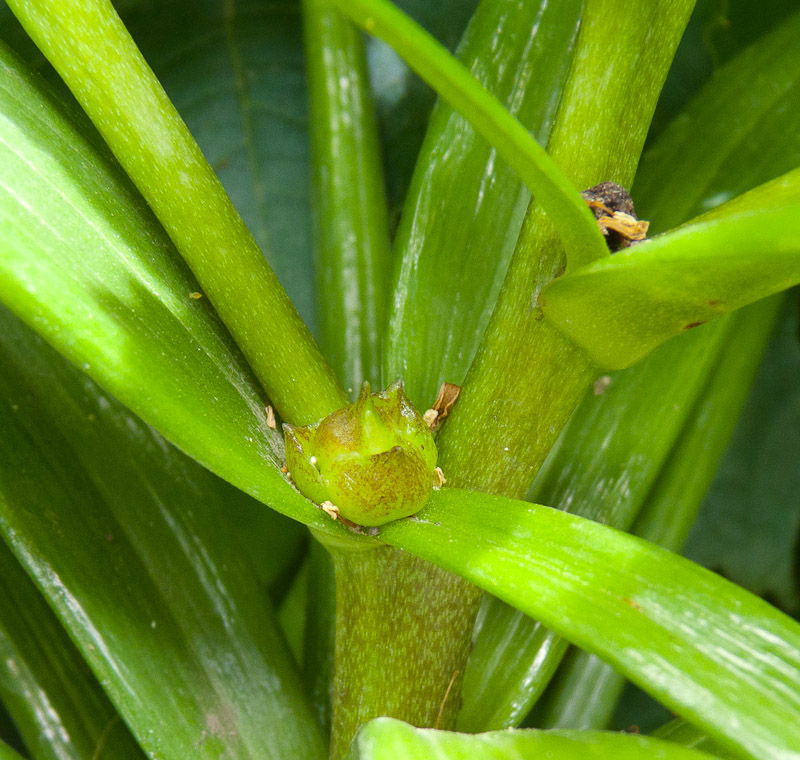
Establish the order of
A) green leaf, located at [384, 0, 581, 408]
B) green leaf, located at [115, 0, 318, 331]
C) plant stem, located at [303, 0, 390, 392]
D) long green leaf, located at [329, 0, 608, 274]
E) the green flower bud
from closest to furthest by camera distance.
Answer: long green leaf, located at [329, 0, 608, 274] → the green flower bud → green leaf, located at [384, 0, 581, 408] → plant stem, located at [303, 0, 390, 392] → green leaf, located at [115, 0, 318, 331]

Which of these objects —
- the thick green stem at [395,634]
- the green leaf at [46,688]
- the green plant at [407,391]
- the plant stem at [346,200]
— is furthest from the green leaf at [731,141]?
the green leaf at [46,688]

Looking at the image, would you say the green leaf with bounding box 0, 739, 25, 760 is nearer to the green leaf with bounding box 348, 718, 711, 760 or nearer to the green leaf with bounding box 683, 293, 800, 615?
the green leaf with bounding box 348, 718, 711, 760

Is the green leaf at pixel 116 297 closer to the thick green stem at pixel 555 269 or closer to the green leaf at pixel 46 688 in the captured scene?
the thick green stem at pixel 555 269

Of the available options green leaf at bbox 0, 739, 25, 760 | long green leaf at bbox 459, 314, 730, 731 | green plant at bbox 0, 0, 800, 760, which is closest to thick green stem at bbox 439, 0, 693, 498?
green plant at bbox 0, 0, 800, 760

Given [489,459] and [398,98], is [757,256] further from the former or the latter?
[398,98]

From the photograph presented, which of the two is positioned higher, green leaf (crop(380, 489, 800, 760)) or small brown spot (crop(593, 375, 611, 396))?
green leaf (crop(380, 489, 800, 760))

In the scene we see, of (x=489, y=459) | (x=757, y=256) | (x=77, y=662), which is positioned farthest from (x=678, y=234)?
(x=77, y=662)

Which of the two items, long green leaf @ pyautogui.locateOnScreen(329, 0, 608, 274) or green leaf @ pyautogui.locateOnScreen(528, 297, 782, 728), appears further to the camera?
green leaf @ pyautogui.locateOnScreen(528, 297, 782, 728)
